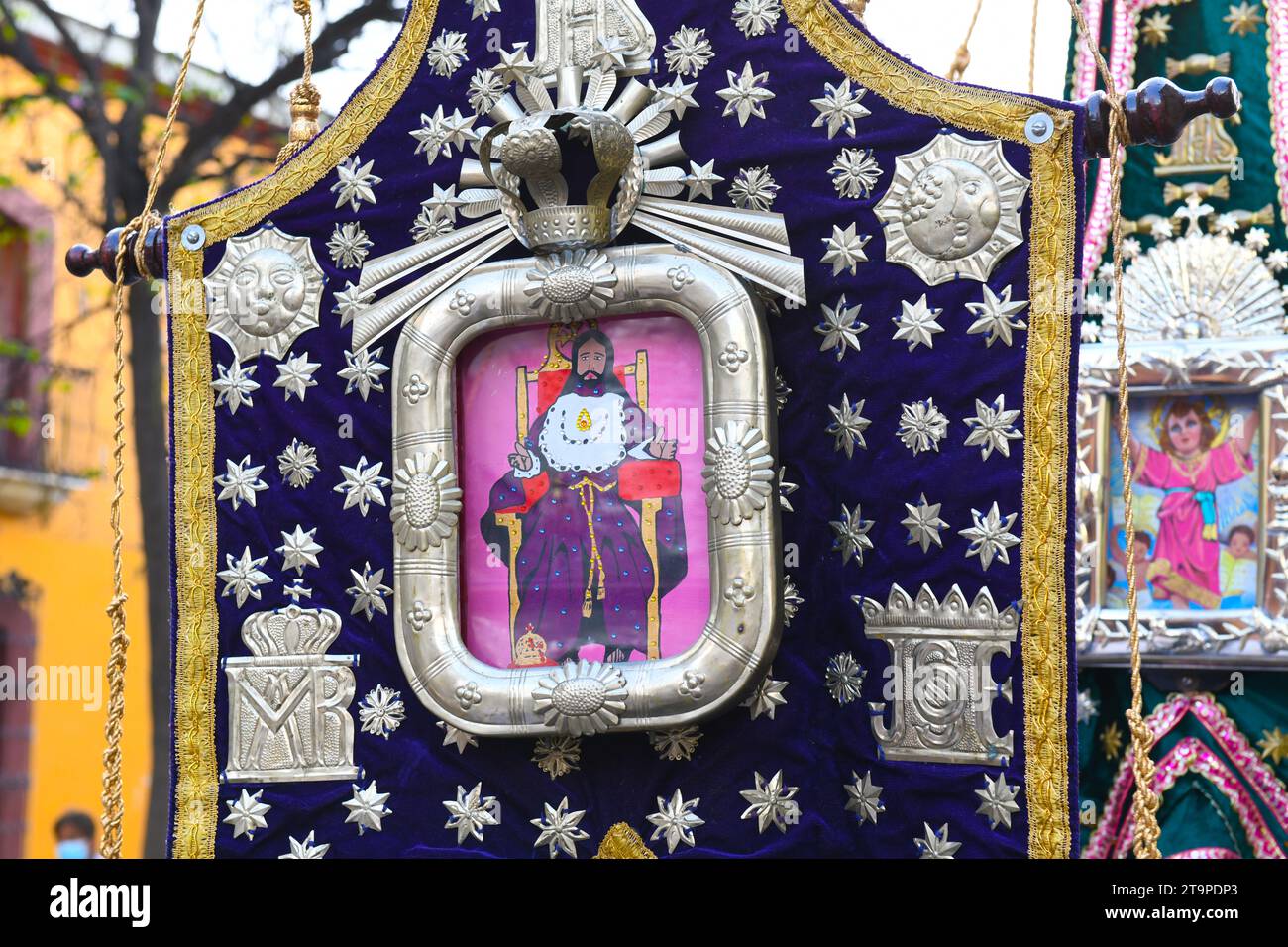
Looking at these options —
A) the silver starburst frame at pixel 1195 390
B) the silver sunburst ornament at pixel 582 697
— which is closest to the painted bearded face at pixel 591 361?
the silver sunburst ornament at pixel 582 697

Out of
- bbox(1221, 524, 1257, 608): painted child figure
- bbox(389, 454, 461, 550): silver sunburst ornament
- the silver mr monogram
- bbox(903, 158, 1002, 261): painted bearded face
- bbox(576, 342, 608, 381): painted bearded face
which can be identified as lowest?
the silver mr monogram

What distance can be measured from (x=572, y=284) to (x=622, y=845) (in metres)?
1.13

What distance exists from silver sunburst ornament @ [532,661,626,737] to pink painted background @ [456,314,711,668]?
0.45ft

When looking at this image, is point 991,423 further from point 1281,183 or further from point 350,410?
point 1281,183

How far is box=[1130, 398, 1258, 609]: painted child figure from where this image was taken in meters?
4.66

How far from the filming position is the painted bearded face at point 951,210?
3.19m

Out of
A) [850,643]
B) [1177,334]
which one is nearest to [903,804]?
[850,643]

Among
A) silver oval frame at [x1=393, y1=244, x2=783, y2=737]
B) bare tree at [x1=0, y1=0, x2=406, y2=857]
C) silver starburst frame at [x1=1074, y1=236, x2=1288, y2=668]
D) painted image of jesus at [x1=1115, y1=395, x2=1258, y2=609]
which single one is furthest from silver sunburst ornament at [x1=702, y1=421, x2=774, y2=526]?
bare tree at [x1=0, y1=0, x2=406, y2=857]

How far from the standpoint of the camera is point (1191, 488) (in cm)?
471

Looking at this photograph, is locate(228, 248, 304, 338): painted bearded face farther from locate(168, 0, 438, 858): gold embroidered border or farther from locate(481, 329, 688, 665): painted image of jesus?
locate(481, 329, 688, 665): painted image of jesus

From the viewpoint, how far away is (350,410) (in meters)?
3.63

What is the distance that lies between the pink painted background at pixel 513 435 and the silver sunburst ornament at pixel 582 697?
0.14m
